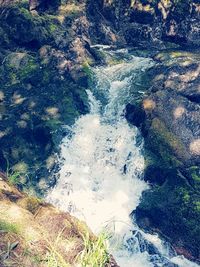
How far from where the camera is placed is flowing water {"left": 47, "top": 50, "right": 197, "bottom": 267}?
8.80m

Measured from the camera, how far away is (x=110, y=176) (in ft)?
34.0

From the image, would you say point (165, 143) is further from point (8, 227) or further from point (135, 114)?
point (8, 227)

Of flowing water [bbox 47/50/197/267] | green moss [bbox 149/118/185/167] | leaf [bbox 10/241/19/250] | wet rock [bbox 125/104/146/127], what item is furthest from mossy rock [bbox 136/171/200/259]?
leaf [bbox 10/241/19/250]

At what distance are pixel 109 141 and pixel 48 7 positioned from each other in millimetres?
6819

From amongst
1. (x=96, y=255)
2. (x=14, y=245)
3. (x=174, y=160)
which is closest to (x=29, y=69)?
(x=174, y=160)

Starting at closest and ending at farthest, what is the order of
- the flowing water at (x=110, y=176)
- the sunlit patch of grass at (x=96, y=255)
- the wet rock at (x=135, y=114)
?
the sunlit patch of grass at (x=96, y=255), the flowing water at (x=110, y=176), the wet rock at (x=135, y=114)

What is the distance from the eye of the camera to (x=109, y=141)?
10867 millimetres

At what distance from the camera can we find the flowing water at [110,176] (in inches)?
346

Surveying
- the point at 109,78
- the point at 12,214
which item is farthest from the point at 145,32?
the point at 12,214

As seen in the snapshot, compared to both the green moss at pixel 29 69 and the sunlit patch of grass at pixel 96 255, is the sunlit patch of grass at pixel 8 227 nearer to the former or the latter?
the sunlit patch of grass at pixel 96 255

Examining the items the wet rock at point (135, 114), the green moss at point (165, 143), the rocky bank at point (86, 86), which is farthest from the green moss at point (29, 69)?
the green moss at point (165, 143)

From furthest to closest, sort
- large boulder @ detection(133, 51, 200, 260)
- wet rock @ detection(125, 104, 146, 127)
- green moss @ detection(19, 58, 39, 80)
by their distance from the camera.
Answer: green moss @ detection(19, 58, 39, 80) < wet rock @ detection(125, 104, 146, 127) < large boulder @ detection(133, 51, 200, 260)

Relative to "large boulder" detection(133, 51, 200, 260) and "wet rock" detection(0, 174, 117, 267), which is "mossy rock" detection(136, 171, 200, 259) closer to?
"large boulder" detection(133, 51, 200, 260)

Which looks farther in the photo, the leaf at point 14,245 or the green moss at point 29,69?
the green moss at point 29,69
